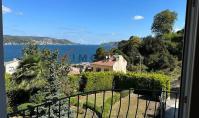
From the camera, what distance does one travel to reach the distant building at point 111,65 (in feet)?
46.7

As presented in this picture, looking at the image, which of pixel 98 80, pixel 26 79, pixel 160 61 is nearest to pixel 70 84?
pixel 26 79

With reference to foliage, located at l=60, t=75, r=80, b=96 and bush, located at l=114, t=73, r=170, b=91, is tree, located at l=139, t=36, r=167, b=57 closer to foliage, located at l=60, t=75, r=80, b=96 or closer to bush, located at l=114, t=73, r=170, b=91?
bush, located at l=114, t=73, r=170, b=91

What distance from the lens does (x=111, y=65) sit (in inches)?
563

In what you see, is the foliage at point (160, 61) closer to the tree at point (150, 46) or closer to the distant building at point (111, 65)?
the tree at point (150, 46)

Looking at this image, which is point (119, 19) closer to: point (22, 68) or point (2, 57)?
point (22, 68)

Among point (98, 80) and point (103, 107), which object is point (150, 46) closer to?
point (98, 80)

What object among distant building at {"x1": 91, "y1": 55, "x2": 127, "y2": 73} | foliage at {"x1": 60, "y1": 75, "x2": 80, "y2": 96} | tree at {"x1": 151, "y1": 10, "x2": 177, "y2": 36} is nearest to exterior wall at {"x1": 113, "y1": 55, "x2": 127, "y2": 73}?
distant building at {"x1": 91, "y1": 55, "x2": 127, "y2": 73}

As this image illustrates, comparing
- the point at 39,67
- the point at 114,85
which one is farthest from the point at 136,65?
the point at 39,67

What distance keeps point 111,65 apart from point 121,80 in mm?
1041

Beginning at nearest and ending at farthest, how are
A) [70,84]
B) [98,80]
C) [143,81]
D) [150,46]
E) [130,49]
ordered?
[70,84], [143,81], [98,80], [130,49], [150,46]

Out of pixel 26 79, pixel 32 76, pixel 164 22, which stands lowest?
pixel 26 79

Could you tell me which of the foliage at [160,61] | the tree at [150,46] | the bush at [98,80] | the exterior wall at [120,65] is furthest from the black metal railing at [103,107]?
the tree at [150,46]

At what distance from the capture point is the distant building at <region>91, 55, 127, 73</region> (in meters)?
14.2

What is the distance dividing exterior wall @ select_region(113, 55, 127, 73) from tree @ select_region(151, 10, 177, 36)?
2572 mm
